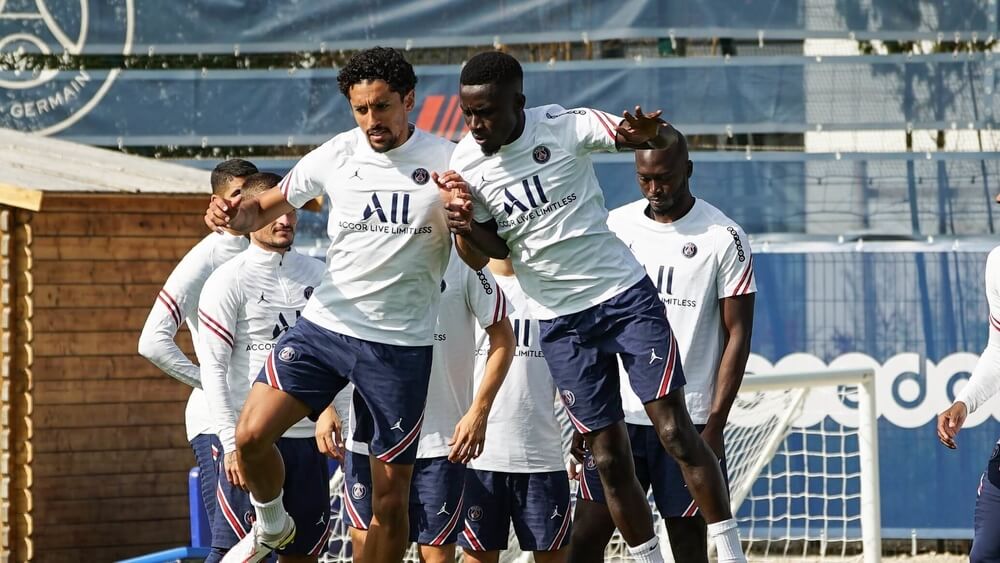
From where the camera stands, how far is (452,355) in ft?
22.5

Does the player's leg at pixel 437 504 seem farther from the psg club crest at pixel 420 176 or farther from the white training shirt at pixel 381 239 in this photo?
the psg club crest at pixel 420 176

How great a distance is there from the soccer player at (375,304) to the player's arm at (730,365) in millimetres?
1318

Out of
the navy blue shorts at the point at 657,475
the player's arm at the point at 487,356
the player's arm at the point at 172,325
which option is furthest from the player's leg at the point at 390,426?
the player's arm at the point at 172,325

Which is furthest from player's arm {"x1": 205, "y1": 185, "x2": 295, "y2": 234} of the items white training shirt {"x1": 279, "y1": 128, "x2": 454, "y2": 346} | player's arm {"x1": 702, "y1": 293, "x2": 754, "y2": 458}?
player's arm {"x1": 702, "y1": 293, "x2": 754, "y2": 458}

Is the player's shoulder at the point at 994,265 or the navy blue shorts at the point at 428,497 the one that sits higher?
the player's shoulder at the point at 994,265

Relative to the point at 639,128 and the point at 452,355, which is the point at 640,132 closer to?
the point at 639,128

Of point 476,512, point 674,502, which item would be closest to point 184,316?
point 476,512

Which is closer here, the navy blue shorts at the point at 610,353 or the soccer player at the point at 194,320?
the navy blue shorts at the point at 610,353

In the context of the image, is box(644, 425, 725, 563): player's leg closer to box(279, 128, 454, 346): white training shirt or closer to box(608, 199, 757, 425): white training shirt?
box(608, 199, 757, 425): white training shirt

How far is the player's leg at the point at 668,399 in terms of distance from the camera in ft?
19.4

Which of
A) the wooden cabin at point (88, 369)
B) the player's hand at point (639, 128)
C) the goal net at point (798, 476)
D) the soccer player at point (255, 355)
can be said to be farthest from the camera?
the wooden cabin at point (88, 369)

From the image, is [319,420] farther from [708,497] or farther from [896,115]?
[896,115]

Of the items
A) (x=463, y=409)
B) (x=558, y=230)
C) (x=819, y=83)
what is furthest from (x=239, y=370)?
(x=819, y=83)

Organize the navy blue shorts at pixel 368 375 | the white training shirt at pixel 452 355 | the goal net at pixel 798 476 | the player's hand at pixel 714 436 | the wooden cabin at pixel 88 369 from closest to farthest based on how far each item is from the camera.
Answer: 1. the navy blue shorts at pixel 368 375
2. the player's hand at pixel 714 436
3. the white training shirt at pixel 452 355
4. the goal net at pixel 798 476
5. the wooden cabin at pixel 88 369
